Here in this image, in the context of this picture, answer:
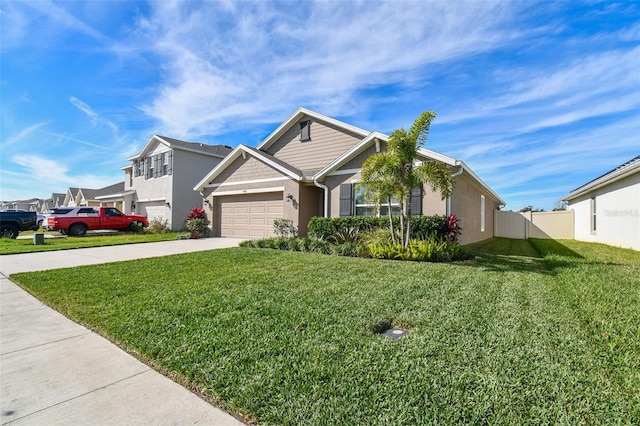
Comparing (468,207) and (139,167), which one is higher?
Answer: (139,167)

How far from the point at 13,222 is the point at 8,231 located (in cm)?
53

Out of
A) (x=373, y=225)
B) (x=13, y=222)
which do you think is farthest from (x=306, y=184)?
→ (x=13, y=222)

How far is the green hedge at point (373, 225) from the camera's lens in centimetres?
929

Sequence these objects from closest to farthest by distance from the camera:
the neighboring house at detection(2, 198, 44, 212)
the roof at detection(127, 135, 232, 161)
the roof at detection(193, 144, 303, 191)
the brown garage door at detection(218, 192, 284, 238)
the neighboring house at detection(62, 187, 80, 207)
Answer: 1. the roof at detection(193, 144, 303, 191)
2. the brown garage door at detection(218, 192, 284, 238)
3. the roof at detection(127, 135, 232, 161)
4. the neighboring house at detection(62, 187, 80, 207)
5. the neighboring house at detection(2, 198, 44, 212)

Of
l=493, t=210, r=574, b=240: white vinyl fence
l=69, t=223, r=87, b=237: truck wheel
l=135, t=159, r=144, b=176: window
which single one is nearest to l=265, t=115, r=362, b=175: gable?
l=69, t=223, r=87, b=237: truck wheel

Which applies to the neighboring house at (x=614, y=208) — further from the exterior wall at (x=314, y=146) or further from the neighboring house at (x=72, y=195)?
the neighboring house at (x=72, y=195)

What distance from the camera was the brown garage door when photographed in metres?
14.4

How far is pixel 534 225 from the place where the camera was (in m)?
19.2

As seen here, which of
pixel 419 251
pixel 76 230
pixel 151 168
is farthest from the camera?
pixel 151 168

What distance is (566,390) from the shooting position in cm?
218

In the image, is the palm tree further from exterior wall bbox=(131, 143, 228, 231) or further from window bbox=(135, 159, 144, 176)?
window bbox=(135, 159, 144, 176)

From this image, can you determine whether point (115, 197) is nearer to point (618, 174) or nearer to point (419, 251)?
point (419, 251)

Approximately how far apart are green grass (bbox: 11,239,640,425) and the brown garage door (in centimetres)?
830

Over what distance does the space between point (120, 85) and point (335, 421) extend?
48.7 feet
